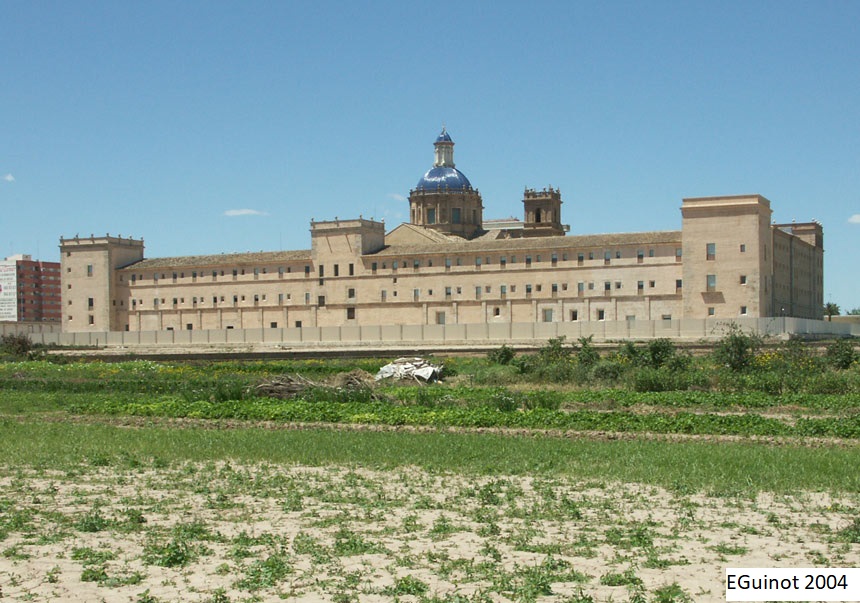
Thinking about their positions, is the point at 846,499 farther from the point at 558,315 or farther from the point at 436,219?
the point at 436,219

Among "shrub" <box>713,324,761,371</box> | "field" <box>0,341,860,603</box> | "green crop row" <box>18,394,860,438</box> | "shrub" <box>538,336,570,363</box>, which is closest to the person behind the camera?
"field" <box>0,341,860,603</box>

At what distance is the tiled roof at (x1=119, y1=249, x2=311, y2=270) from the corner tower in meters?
18.3

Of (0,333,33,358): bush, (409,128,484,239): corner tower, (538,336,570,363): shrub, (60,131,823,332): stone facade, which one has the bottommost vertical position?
(0,333,33,358): bush

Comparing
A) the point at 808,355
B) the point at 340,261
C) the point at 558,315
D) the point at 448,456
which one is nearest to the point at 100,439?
the point at 448,456

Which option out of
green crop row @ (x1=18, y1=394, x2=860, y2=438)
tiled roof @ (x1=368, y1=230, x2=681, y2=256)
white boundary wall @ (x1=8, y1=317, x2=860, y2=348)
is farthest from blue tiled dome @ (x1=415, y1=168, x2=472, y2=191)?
green crop row @ (x1=18, y1=394, x2=860, y2=438)

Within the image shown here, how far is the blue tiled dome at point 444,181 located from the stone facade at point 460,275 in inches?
6.3

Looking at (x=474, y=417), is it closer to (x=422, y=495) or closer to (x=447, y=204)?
(x=422, y=495)

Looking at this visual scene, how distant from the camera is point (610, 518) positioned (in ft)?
46.2

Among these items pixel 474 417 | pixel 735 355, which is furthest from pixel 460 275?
pixel 474 417

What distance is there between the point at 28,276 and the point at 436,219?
83556 millimetres

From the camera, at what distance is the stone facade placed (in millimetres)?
72500

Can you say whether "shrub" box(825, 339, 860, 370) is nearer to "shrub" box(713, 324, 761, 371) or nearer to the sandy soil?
"shrub" box(713, 324, 761, 371)

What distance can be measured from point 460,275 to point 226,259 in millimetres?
21781

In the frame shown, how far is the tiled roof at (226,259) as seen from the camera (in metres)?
89.9
